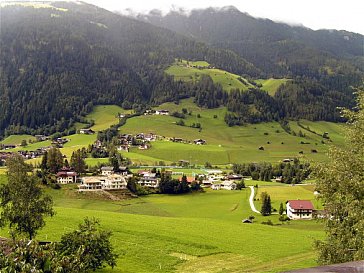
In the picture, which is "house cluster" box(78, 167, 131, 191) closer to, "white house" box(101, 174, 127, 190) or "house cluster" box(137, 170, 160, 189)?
"white house" box(101, 174, 127, 190)

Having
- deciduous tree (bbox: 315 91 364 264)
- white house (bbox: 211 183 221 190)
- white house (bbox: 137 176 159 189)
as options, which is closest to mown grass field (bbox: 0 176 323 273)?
deciduous tree (bbox: 315 91 364 264)

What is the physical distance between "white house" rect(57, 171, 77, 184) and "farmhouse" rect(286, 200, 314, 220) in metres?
52.3

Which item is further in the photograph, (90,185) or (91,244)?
(90,185)

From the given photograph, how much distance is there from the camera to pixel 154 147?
181 meters

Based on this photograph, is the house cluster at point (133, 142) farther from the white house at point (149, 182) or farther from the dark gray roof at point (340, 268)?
the dark gray roof at point (340, 268)

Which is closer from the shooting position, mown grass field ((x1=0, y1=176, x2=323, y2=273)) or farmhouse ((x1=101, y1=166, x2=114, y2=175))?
mown grass field ((x1=0, y1=176, x2=323, y2=273))

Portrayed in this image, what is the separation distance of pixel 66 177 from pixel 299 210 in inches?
2196

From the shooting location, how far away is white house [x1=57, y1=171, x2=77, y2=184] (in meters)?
105

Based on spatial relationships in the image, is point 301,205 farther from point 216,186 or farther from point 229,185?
point 216,186

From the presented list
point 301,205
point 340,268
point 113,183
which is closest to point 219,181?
point 113,183

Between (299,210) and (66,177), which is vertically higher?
(299,210)

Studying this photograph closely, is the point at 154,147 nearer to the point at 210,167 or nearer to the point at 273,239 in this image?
the point at 210,167

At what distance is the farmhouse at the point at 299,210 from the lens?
274 ft

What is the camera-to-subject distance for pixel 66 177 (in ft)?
350
